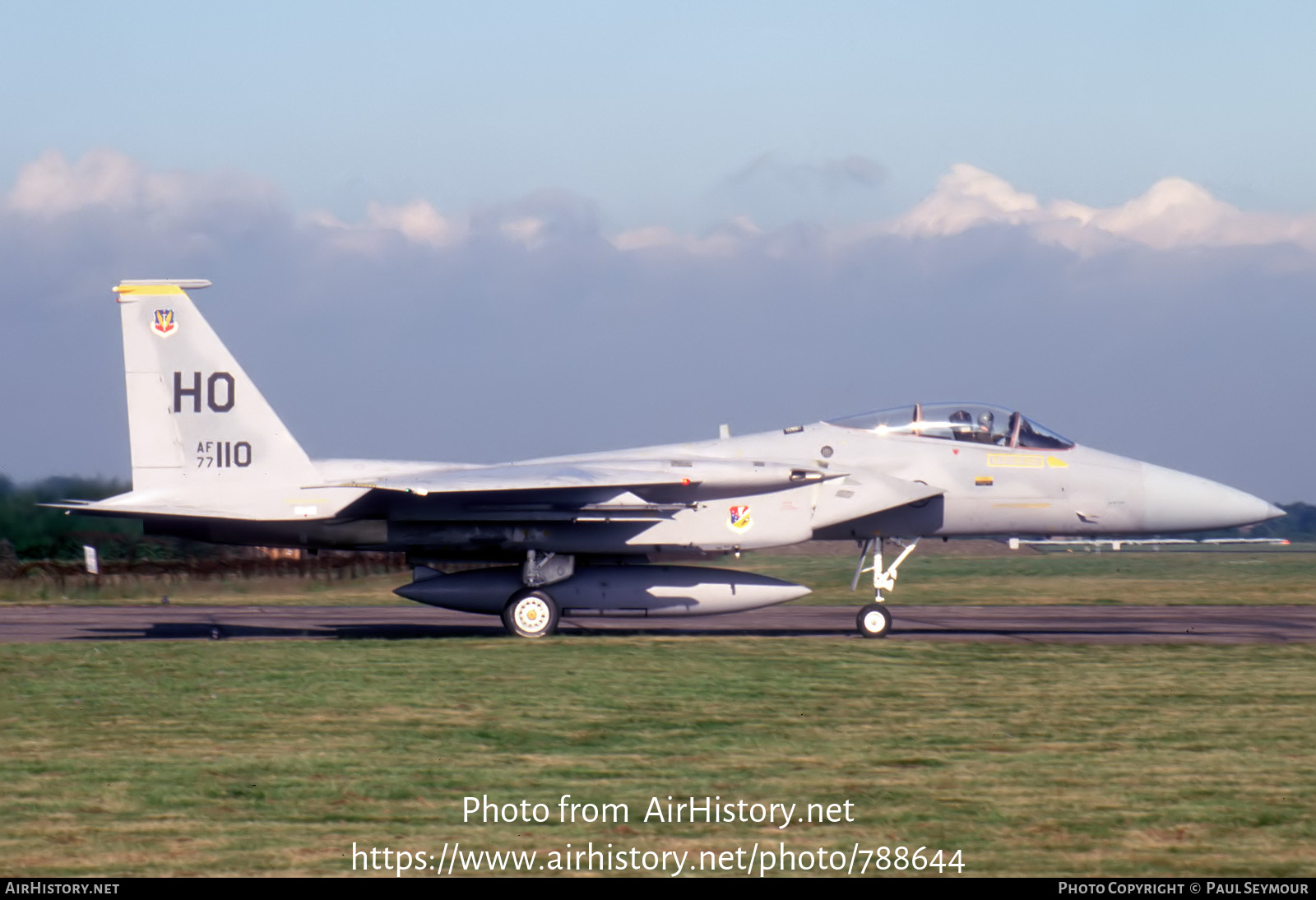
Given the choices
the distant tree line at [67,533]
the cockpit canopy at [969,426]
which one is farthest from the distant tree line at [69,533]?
the cockpit canopy at [969,426]

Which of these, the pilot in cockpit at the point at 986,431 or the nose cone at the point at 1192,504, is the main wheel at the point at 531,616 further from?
the nose cone at the point at 1192,504

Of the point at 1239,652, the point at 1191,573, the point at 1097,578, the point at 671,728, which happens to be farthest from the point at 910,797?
the point at 1191,573

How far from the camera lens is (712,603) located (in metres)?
16.6

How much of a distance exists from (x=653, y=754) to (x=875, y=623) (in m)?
8.79

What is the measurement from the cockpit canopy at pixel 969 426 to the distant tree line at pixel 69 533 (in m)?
5.30

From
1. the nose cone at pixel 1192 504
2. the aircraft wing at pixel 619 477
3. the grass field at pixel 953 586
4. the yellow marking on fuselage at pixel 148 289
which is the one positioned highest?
the yellow marking on fuselage at pixel 148 289

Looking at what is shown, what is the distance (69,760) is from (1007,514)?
1224 cm

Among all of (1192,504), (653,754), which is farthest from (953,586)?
(653,754)

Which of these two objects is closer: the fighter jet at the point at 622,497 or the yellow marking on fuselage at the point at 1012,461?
the fighter jet at the point at 622,497

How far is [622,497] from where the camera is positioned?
16141 mm

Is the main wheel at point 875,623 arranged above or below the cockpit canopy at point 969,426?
below

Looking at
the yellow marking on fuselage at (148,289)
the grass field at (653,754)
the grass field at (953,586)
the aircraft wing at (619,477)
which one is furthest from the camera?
the grass field at (953,586)

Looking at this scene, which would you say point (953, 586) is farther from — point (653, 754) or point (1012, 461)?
point (653, 754)

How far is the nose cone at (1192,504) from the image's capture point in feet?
56.6
